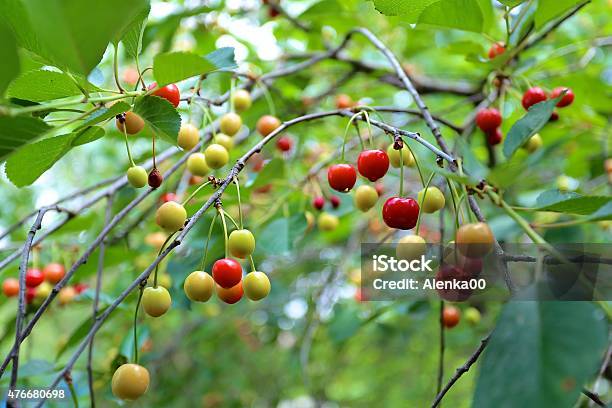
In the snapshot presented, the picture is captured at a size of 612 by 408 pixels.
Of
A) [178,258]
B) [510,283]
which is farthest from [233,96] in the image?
[510,283]

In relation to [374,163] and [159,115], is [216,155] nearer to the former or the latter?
[159,115]

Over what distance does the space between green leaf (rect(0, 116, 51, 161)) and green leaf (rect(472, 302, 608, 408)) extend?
0.73 metres

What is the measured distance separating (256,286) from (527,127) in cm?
59

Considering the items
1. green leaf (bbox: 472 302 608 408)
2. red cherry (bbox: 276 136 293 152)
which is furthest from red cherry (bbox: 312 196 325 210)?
green leaf (bbox: 472 302 608 408)

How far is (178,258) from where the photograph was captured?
191 cm

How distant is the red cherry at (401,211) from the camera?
3.37 ft

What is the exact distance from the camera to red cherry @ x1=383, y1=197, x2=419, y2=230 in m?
1.03

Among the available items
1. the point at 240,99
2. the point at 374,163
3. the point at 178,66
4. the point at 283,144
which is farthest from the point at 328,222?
the point at 178,66

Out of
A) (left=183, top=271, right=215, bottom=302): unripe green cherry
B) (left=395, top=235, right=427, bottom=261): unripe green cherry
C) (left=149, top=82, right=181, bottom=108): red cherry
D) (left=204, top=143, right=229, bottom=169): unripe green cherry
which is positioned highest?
(left=149, top=82, right=181, bottom=108): red cherry

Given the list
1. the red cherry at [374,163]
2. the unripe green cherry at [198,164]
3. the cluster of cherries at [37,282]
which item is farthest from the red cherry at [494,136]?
the cluster of cherries at [37,282]

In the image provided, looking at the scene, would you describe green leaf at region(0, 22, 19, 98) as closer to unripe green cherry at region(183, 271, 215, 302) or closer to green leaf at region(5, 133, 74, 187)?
green leaf at region(5, 133, 74, 187)

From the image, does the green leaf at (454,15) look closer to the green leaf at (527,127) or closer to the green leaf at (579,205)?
the green leaf at (527,127)

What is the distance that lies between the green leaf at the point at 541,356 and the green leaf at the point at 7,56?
30.0 inches

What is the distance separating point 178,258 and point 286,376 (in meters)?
2.64
